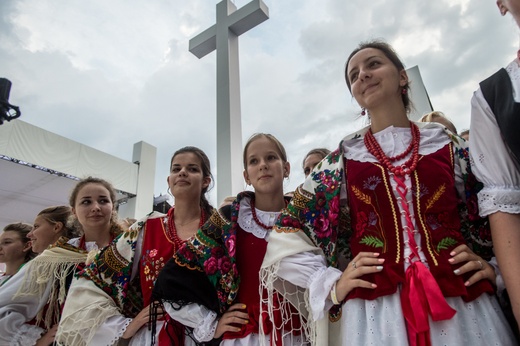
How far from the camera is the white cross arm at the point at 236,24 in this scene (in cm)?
409

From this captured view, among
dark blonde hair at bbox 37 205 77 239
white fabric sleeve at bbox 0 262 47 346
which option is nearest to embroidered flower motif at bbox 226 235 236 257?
white fabric sleeve at bbox 0 262 47 346

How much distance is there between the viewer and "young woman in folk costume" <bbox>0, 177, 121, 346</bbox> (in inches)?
73.8

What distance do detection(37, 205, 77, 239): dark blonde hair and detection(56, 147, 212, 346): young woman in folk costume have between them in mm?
989

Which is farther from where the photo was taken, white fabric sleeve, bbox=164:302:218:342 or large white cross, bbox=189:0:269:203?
large white cross, bbox=189:0:269:203

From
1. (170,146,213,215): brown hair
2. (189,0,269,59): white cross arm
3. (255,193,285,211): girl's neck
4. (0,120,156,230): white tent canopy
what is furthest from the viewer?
(0,120,156,230): white tent canopy

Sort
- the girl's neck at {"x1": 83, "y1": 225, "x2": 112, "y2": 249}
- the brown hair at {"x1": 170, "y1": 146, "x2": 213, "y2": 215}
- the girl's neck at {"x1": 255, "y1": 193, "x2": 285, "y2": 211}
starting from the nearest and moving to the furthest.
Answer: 1. the girl's neck at {"x1": 255, "y1": 193, "x2": 285, "y2": 211}
2. the brown hair at {"x1": 170, "y1": 146, "x2": 213, "y2": 215}
3. the girl's neck at {"x1": 83, "y1": 225, "x2": 112, "y2": 249}

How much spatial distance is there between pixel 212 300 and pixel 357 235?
68cm

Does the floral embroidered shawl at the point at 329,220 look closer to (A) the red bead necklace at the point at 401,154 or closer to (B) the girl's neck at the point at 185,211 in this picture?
(A) the red bead necklace at the point at 401,154

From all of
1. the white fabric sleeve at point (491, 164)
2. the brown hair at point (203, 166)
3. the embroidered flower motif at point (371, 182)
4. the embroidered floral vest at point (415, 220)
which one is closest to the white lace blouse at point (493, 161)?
the white fabric sleeve at point (491, 164)

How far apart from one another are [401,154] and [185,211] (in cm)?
122

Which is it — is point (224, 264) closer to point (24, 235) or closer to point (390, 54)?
point (390, 54)

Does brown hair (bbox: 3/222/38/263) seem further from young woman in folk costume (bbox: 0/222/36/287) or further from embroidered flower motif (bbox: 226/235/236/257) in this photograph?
embroidered flower motif (bbox: 226/235/236/257)

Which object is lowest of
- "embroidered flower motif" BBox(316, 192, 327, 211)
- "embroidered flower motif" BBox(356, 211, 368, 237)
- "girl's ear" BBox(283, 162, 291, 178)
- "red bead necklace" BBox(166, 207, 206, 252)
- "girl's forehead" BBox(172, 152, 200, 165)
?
"embroidered flower motif" BBox(356, 211, 368, 237)

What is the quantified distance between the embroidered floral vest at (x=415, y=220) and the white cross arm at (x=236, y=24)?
3376 mm
